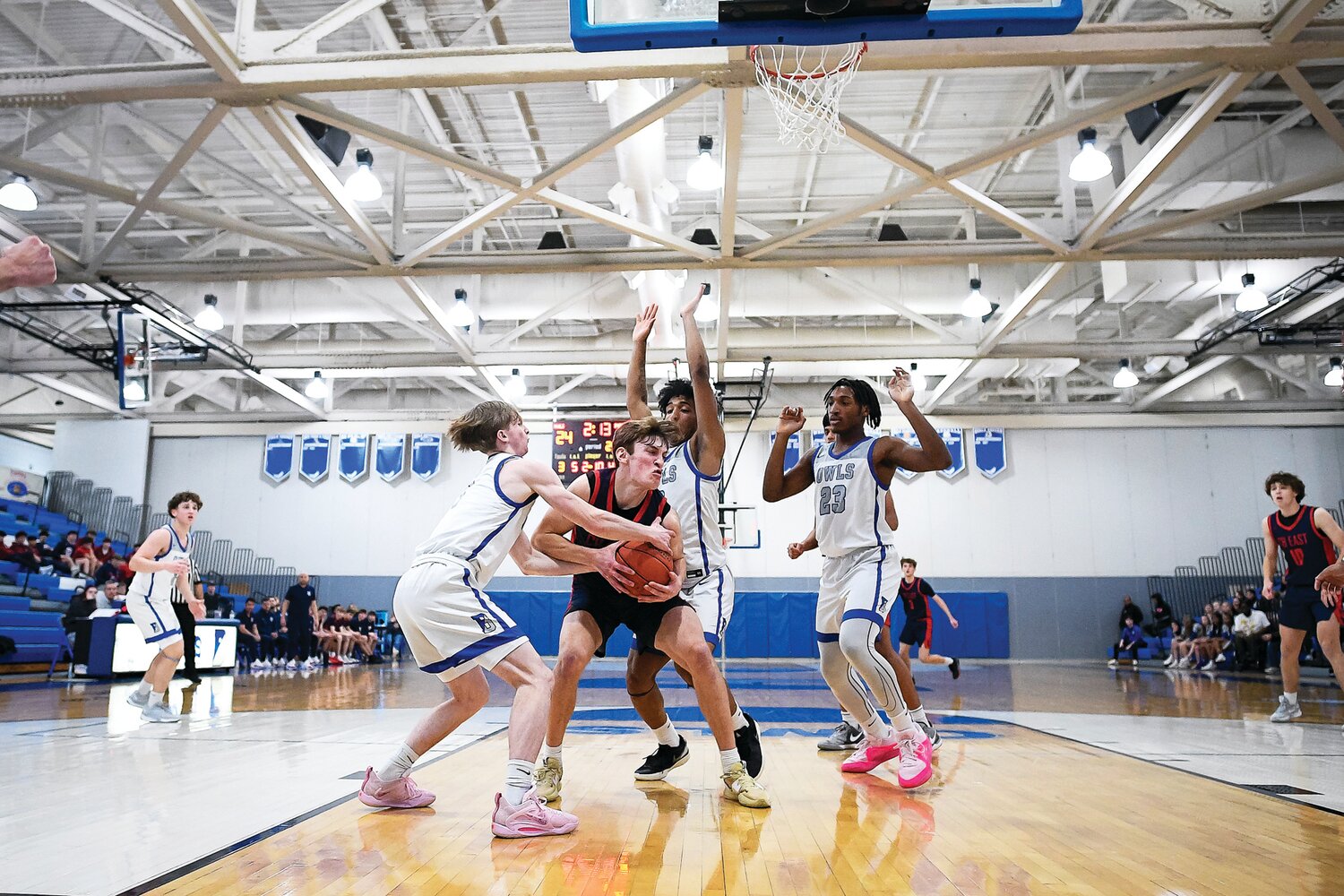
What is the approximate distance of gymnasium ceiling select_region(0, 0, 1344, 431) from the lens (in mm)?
7703

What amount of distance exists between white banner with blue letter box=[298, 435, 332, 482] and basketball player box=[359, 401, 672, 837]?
19486 mm

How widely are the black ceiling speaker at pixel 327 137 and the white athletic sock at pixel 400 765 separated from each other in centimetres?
749

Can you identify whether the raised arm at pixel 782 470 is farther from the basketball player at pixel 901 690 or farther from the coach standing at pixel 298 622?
the coach standing at pixel 298 622

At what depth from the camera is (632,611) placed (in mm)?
3994

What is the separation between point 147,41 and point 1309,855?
12.4 metres

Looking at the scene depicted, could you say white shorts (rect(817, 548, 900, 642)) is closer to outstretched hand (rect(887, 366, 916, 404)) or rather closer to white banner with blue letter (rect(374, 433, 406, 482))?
outstretched hand (rect(887, 366, 916, 404))

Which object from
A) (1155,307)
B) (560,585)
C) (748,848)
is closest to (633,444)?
(748,848)

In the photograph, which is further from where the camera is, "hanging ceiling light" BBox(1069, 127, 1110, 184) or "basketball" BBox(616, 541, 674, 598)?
"hanging ceiling light" BBox(1069, 127, 1110, 184)

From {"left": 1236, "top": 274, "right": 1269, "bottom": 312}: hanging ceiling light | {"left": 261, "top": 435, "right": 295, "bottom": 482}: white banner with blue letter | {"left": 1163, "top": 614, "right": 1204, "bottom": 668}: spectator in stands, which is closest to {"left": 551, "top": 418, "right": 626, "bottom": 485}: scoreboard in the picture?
{"left": 261, "top": 435, "right": 295, "bottom": 482}: white banner with blue letter

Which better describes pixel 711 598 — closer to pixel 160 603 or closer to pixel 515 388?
pixel 160 603

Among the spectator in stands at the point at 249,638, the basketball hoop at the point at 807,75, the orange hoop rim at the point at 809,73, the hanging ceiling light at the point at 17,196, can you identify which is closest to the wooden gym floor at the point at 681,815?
the basketball hoop at the point at 807,75

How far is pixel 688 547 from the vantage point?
4.41 metres

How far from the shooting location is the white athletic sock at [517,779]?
330 centimetres

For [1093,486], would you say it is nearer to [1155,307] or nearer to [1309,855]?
[1155,307]
